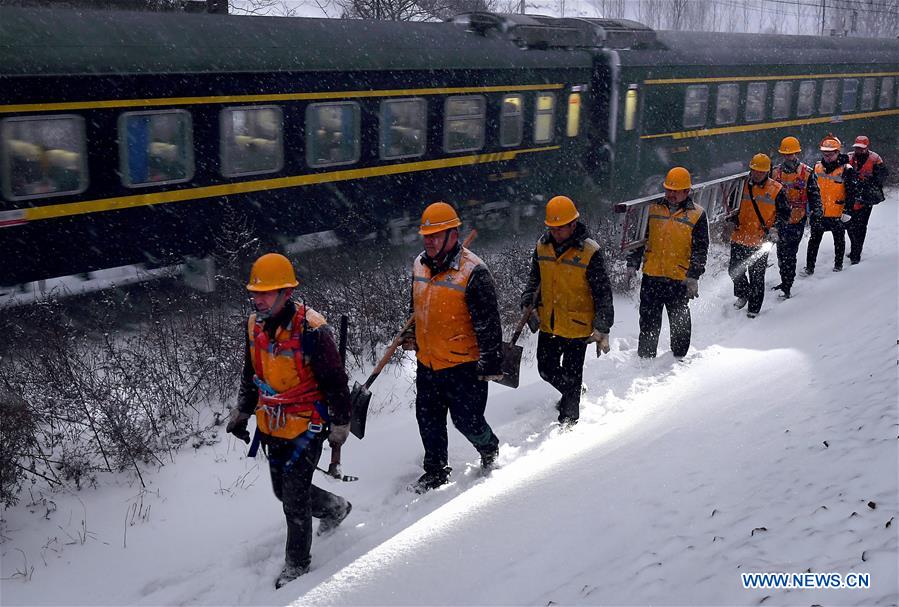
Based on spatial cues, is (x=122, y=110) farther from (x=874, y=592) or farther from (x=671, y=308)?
(x=874, y=592)

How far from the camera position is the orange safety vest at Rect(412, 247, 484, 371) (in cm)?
481

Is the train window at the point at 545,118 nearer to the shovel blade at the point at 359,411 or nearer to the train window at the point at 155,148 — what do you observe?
the train window at the point at 155,148

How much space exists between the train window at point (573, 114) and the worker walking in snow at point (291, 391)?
976 centimetres

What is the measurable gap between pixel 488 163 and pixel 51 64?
6052 millimetres

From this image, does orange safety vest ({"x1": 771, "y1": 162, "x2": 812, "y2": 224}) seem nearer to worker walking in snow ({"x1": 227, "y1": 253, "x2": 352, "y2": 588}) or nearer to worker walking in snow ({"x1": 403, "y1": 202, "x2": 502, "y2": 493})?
worker walking in snow ({"x1": 403, "y1": 202, "x2": 502, "y2": 493})

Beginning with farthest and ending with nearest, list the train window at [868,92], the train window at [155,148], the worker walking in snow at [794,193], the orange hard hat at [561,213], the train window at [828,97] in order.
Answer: the train window at [868,92], the train window at [828,97], the worker walking in snow at [794,193], the train window at [155,148], the orange hard hat at [561,213]

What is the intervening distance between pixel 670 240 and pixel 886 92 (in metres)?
18.0

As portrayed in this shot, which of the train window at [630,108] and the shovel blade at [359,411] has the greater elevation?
the train window at [630,108]

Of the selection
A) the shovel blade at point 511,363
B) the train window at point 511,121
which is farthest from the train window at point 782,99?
the shovel blade at point 511,363

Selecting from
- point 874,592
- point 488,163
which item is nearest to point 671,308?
point 874,592

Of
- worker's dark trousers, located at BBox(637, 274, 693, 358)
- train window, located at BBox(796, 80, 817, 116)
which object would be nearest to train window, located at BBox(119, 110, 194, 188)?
worker's dark trousers, located at BBox(637, 274, 693, 358)

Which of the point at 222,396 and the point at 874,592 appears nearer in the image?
the point at 874,592

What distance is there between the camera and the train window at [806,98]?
18.0m

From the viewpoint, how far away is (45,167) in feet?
24.2
